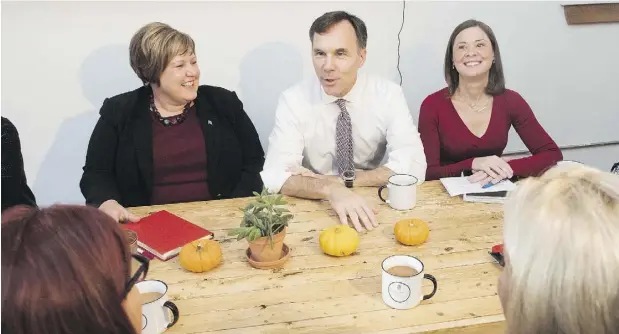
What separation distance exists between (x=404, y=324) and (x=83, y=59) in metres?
2.23

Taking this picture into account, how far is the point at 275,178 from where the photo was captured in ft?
6.97

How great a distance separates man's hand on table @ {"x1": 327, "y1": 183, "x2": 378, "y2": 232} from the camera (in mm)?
1751

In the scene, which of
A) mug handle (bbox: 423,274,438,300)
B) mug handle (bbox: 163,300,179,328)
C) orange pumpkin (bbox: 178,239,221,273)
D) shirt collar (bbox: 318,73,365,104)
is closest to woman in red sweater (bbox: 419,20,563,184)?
shirt collar (bbox: 318,73,365,104)

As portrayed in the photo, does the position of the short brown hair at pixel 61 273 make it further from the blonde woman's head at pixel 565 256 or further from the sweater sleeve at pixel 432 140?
the sweater sleeve at pixel 432 140

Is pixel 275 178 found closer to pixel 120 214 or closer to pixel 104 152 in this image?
pixel 120 214

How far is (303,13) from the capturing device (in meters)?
2.99

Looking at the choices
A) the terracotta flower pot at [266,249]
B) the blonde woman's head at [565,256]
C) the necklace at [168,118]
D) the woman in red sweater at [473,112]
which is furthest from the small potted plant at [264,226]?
the woman in red sweater at [473,112]

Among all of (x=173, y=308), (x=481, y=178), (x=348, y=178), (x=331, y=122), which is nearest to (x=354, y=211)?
(x=348, y=178)

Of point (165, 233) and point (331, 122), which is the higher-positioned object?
point (331, 122)

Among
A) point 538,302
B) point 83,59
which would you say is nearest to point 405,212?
point 538,302

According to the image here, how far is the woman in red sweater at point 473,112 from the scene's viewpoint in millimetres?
2533

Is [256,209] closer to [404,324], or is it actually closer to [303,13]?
[404,324]

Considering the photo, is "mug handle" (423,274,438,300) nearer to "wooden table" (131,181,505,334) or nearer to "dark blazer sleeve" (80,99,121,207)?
"wooden table" (131,181,505,334)

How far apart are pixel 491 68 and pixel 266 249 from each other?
162cm
